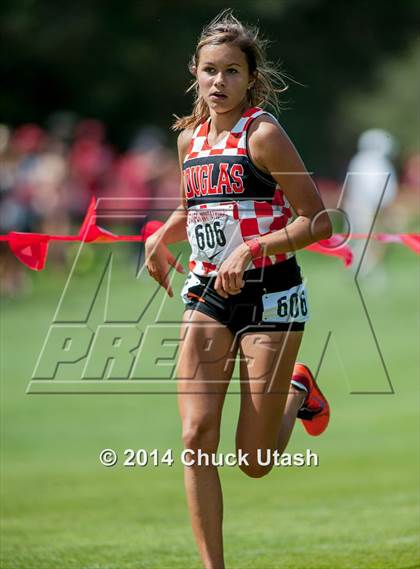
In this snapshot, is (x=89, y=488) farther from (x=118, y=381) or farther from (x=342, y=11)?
(x=342, y=11)

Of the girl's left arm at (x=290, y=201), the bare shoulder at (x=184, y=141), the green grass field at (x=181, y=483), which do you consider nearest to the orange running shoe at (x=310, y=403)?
the green grass field at (x=181, y=483)

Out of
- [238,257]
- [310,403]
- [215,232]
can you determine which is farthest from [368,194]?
[238,257]

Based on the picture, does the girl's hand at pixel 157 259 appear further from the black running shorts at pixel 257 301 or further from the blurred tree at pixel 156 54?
the blurred tree at pixel 156 54

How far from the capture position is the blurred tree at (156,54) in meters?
36.7

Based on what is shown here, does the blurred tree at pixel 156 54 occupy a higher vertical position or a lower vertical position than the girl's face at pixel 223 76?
lower

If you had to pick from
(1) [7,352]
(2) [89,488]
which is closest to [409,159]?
(1) [7,352]

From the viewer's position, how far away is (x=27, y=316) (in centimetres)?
1778

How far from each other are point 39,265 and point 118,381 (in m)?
7.03

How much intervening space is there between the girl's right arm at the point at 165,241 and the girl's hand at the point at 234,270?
2.02ft

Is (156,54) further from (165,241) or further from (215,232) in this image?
(215,232)

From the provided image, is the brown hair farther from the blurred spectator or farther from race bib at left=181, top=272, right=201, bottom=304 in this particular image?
the blurred spectator

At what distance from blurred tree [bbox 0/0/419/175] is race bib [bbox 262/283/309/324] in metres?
30.0

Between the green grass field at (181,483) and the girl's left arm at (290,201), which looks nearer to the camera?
the girl's left arm at (290,201)

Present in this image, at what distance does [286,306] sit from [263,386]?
37cm
